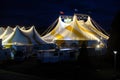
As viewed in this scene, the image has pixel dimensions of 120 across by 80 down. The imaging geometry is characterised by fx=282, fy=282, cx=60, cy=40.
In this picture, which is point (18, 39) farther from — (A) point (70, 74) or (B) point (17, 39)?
(A) point (70, 74)

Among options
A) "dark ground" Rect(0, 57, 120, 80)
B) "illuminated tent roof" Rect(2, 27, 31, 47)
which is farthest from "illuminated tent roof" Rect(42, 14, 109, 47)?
"dark ground" Rect(0, 57, 120, 80)

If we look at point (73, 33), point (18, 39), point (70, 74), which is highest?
point (73, 33)

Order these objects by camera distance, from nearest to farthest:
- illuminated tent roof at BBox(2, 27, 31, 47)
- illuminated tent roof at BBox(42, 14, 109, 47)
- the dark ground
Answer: the dark ground
illuminated tent roof at BBox(2, 27, 31, 47)
illuminated tent roof at BBox(42, 14, 109, 47)

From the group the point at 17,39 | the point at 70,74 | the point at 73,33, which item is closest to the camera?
the point at 70,74

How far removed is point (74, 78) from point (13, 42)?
20424 millimetres

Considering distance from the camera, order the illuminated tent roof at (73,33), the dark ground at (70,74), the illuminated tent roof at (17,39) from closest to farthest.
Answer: the dark ground at (70,74) → the illuminated tent roof at (17,39) → the illuminated tent roof at (73,33)

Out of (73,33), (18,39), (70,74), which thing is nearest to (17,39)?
(18,39)

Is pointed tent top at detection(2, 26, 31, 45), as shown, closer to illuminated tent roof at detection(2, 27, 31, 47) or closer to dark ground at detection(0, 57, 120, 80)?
illuminated tent roof at detection(2, 27, 31, 47)

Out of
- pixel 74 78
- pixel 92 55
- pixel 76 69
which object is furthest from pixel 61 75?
pixel 92 55

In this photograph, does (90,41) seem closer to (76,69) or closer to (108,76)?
(76,69)

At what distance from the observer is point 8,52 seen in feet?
A: 114

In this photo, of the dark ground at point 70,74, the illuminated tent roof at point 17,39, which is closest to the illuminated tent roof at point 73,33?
the illuminated tent roof at point 17,39

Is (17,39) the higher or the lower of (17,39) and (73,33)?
the lower

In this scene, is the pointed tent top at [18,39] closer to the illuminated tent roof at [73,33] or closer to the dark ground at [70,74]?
the illuminated tent roof at [73,33]
